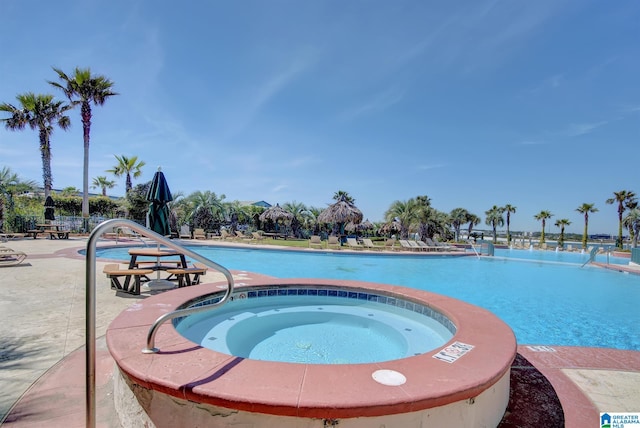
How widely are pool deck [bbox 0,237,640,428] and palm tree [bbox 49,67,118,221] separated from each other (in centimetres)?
2049

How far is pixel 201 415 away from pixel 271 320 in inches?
122

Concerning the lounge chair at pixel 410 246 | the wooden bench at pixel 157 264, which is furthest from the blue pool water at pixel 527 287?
the wooden bench at pixel 157 264

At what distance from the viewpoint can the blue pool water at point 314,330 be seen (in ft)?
12.1

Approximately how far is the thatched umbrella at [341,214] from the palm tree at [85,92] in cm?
1977

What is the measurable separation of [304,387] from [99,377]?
2.28 metres

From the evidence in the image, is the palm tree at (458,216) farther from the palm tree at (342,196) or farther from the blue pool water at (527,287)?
the blue pool water at (527,287)

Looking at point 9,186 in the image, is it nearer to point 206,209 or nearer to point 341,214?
point 206,209

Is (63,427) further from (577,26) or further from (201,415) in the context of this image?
(577,26)

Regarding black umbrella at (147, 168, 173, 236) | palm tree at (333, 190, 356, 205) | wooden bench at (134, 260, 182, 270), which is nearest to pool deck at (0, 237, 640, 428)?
wooden bench at (134, 260, 182, 270)

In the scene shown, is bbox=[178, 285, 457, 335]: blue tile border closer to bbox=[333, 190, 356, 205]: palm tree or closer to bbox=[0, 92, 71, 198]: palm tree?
bbox=[0, 92, 71, 198]: palm tree

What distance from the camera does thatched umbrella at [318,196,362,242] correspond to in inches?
1151

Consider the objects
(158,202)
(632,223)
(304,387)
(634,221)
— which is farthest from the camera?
(632,223)

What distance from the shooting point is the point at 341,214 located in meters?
29.2

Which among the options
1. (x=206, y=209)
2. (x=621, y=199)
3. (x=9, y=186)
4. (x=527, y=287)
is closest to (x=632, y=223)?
(x=621, y=199)
